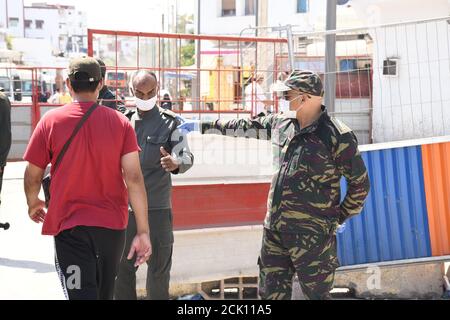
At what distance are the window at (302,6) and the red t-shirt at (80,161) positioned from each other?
2856 cm

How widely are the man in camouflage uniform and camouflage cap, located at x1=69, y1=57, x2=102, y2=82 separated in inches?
47.1

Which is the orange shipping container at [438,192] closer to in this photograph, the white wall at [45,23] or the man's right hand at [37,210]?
the man's right hand at [37,210]

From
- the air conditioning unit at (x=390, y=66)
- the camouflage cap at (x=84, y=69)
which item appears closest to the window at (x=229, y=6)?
the air conditioning unit at (x=390, y=66)

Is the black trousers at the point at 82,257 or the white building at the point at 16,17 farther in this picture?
the white building at the point at 16,17

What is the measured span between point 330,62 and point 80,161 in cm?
400

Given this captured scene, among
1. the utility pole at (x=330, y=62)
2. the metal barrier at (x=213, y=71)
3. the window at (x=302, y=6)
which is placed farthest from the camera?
the window at (x=302, y=6)

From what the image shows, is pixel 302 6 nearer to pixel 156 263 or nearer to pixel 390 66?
pixel 390 66

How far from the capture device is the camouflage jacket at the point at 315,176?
4.22 metres

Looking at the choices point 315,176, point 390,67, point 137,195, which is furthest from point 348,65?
point 137,195

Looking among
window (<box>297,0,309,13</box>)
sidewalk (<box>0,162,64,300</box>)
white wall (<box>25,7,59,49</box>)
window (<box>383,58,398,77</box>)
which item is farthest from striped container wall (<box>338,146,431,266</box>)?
white wall (<box>25,7,59,49</box>)

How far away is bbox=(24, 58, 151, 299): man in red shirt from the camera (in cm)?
368

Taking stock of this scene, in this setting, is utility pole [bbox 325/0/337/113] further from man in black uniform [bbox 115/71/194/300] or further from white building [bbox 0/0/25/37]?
white building [bbox 0/0/25/37]
